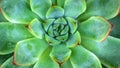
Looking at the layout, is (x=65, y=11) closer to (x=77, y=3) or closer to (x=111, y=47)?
(x=77, y=3)

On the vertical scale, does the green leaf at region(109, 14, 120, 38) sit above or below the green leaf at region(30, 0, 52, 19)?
below

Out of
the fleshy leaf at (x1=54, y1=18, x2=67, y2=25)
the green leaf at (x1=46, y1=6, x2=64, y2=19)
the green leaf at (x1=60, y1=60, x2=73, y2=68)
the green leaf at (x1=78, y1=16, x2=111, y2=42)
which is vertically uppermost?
the green leaf at (x1=46, y1=6, x2=64, y2=19)

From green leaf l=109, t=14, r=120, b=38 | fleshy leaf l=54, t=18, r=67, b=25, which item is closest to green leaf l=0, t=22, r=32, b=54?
fleshy leaf l=54, t=18, r=67, b=25

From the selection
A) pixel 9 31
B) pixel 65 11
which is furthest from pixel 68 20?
pixel 9 31

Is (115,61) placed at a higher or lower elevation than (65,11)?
lower

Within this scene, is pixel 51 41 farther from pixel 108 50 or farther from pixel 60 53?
pixel 108 50

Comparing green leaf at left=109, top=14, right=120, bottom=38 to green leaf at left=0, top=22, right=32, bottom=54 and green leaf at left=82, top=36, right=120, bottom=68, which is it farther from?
green leaf at left=0, top=22, right=32, bottom=54

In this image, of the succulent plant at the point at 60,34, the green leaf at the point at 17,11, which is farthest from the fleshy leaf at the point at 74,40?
the green leaf at the point at 17,11
